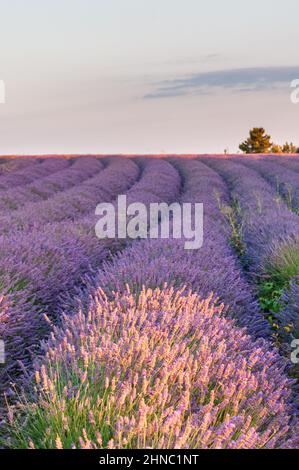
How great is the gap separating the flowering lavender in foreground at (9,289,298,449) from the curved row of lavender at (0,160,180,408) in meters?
0.44

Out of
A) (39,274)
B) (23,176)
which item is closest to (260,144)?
(23,176)

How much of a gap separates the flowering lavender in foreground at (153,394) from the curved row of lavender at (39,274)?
44 centimetres

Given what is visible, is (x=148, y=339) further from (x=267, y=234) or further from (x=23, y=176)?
(x=23, y=176)

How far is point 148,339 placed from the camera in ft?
9.54

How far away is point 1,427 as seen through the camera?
2.62 metres

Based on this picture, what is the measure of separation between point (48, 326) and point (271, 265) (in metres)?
2.69

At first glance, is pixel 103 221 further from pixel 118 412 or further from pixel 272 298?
pixel 118 412

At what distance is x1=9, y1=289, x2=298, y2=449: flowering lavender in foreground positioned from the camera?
2145mm

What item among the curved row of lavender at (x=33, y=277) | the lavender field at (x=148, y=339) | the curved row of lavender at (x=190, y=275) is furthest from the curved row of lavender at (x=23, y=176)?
the curved row of lavender at (x=190, y=275)

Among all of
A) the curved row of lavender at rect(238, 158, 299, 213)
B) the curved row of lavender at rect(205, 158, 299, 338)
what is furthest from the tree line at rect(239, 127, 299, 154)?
the curved row of lavender at rect(205, 158, 299, 338)

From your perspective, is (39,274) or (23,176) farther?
(23,176)

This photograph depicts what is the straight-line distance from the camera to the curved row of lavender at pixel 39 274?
3802mm

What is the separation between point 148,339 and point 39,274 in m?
2.22

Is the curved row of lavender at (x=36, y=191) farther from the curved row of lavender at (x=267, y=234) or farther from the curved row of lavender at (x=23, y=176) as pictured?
the curved row of lavender at (x=267, y=234)
